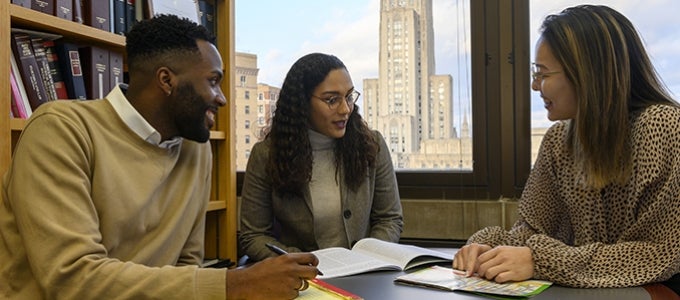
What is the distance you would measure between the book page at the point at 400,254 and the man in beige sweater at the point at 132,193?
1.04 feet

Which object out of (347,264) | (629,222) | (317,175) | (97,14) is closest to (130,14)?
(97,14)

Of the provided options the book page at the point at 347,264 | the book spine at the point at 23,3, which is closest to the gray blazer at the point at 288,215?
the book page at the point at 347,264

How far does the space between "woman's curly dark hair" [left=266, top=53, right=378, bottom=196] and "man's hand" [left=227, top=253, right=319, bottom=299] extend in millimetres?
790

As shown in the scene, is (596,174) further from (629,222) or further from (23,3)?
(23,3)

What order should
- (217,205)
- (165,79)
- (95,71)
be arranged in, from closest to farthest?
(165,79) → (95,71) → (217,205)

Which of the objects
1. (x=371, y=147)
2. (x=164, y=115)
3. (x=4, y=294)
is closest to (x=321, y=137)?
(x=371, y=147)

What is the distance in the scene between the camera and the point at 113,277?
949 mm

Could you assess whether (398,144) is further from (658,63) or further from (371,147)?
(658,63)

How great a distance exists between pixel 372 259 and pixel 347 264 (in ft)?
0.20

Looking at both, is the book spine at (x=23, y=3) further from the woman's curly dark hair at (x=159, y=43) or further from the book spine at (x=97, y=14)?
the woman's curly dark hair at (x=159, y=43)

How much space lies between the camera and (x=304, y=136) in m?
1.82

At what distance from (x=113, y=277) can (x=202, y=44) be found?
20.4 inches

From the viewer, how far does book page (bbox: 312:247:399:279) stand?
1.18 meters

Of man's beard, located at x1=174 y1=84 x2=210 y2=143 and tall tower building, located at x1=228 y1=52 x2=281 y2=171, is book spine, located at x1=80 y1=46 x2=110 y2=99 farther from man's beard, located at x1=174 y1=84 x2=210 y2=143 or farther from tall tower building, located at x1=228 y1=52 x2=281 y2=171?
tall tower building, located at x1=228 y1=52 x2=281 y2=171
